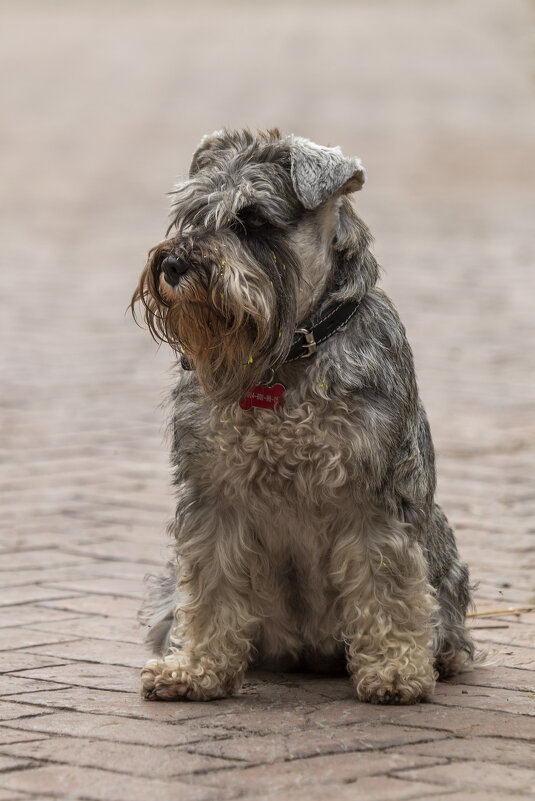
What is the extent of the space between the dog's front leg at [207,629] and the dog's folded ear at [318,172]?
108cm

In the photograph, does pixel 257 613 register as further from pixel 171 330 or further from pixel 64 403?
pixel 64 403

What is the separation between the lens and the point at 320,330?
148 inches

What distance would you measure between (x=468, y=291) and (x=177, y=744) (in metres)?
7.81

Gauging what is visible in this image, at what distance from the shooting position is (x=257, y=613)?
401 cm

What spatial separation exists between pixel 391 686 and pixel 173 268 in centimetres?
143

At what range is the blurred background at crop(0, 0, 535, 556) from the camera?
23.7ft

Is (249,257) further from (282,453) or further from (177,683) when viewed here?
(177,683)

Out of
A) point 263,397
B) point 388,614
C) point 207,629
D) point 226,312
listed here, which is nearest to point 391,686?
point 388,614

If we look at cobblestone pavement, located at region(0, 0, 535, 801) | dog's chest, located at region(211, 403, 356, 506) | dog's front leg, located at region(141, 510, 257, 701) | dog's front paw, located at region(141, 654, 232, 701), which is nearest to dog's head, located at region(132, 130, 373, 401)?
dog's chest, located at region(211, 403, 356, 506)

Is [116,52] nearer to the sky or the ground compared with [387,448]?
nearer to the sky

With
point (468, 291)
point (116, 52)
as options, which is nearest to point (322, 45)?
point (116, 52)

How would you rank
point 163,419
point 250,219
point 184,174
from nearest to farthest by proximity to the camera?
point 250,219 < point 184,174 < point 163,419

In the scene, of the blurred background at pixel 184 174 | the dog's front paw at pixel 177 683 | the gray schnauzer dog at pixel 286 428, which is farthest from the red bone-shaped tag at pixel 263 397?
the blurred background at pixel 184 174

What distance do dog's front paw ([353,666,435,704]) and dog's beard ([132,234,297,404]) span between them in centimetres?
96
